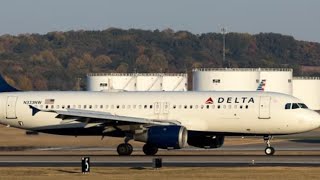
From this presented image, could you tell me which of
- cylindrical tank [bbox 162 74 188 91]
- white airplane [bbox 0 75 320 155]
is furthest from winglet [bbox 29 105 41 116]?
cylindrical tank [bbox 162 74 188 91]

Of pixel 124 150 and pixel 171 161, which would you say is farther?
pixel 124 150

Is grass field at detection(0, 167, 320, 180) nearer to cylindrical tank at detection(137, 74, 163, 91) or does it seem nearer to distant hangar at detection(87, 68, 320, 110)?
distant hangar at detection(87, 68, 320, 110)

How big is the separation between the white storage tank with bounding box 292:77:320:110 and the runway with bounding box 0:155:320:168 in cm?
8910

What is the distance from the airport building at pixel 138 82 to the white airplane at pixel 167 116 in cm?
7140

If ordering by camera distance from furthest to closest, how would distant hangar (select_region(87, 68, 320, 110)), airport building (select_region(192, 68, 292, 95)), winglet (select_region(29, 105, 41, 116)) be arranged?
1. distant hangar (select_region(87, 68, 320, 110))
2. airport building (select_region(192, 68, 292, 95))
3. winglet (select_region(29, 105, 41, 116))

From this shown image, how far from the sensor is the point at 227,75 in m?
118

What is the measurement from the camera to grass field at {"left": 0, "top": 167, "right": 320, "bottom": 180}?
127ft

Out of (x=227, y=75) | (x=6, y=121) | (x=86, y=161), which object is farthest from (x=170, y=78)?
(x=86, y=161)

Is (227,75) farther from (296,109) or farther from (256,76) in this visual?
(296,109)

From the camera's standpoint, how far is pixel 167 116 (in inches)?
2194

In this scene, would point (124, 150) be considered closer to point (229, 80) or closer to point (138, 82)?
point (229, 80)

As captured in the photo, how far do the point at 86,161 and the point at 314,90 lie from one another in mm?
106692

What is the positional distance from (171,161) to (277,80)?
73071 millimetres

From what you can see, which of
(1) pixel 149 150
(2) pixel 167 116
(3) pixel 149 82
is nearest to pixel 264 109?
(2) pixel 167 116
